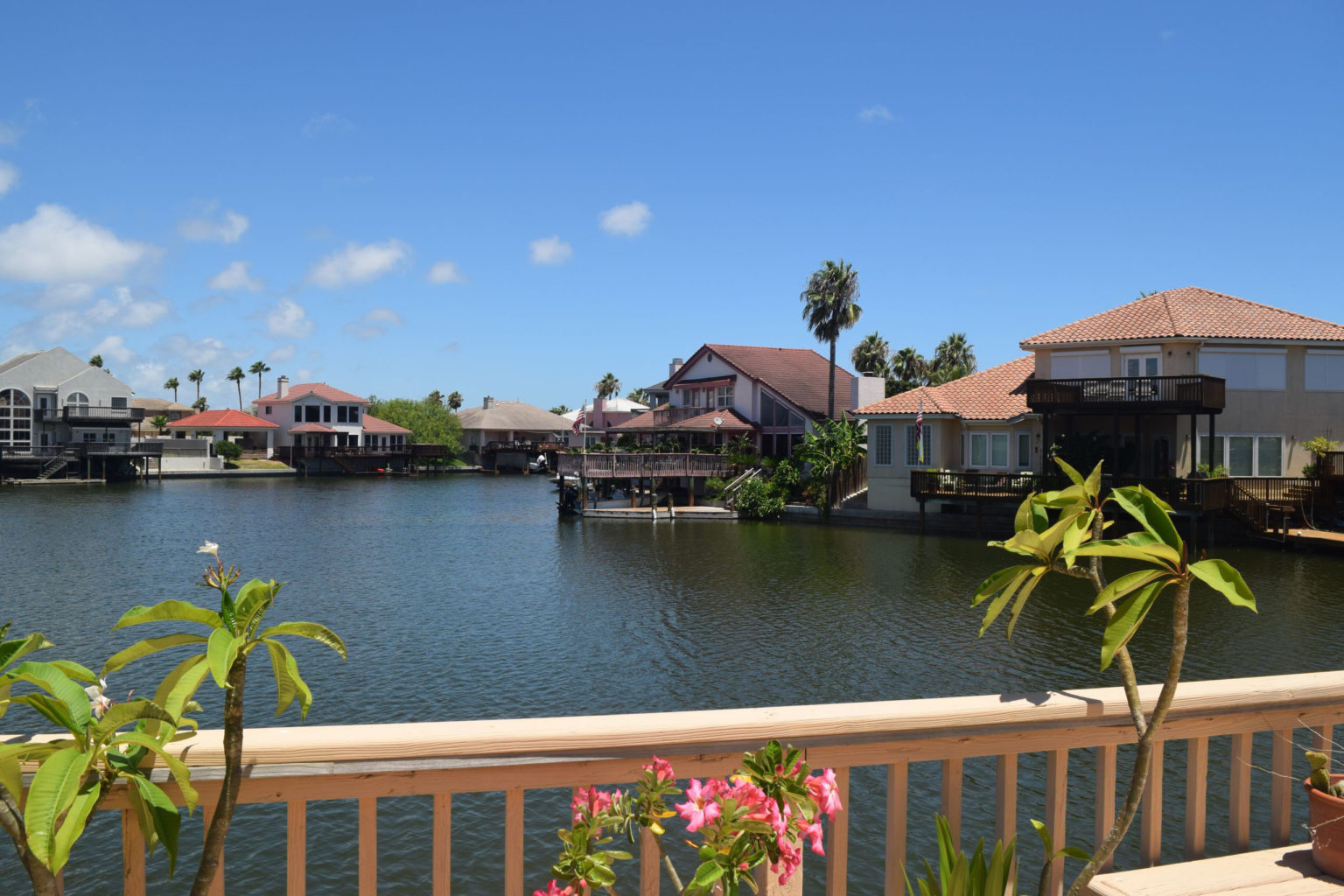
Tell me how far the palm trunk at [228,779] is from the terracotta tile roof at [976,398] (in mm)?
39598

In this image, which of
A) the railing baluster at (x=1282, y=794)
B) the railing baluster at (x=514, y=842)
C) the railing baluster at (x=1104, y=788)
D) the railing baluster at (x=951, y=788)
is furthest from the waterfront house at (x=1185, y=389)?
the railing baluster at (x=514, y=842)

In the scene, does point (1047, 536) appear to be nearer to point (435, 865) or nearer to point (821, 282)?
point (435, 865)

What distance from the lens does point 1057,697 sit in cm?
271

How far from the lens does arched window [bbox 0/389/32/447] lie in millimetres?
72062

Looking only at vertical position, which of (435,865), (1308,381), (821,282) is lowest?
(435,865)

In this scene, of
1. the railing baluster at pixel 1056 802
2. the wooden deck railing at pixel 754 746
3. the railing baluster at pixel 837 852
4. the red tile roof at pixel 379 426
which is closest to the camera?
the wooden deck railing at pixel 754 746

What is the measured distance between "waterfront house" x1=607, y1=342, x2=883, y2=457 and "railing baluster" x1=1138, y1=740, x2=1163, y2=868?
151 feet

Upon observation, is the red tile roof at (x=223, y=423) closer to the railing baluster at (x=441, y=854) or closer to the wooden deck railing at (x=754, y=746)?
the railing baluster at (x=441, y=854)

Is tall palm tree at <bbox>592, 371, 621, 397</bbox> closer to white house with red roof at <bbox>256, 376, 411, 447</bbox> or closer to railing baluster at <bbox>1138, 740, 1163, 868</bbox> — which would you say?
white house with red roof at <bbox>256, 376, 411, 447</bbox>

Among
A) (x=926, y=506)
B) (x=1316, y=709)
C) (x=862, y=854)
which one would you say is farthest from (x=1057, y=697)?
(x=926, y=506)

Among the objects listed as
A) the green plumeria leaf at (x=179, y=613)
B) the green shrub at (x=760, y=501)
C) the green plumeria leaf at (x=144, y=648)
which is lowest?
the green shrub at (x=760, y=501)

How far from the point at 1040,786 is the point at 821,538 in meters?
25.8

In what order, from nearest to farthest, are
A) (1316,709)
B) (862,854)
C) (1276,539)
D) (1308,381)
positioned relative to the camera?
(1316,709) < (862,854) < (1276,539) < (1308,381)

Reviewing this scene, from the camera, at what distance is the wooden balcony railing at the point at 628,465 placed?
4603 cm
